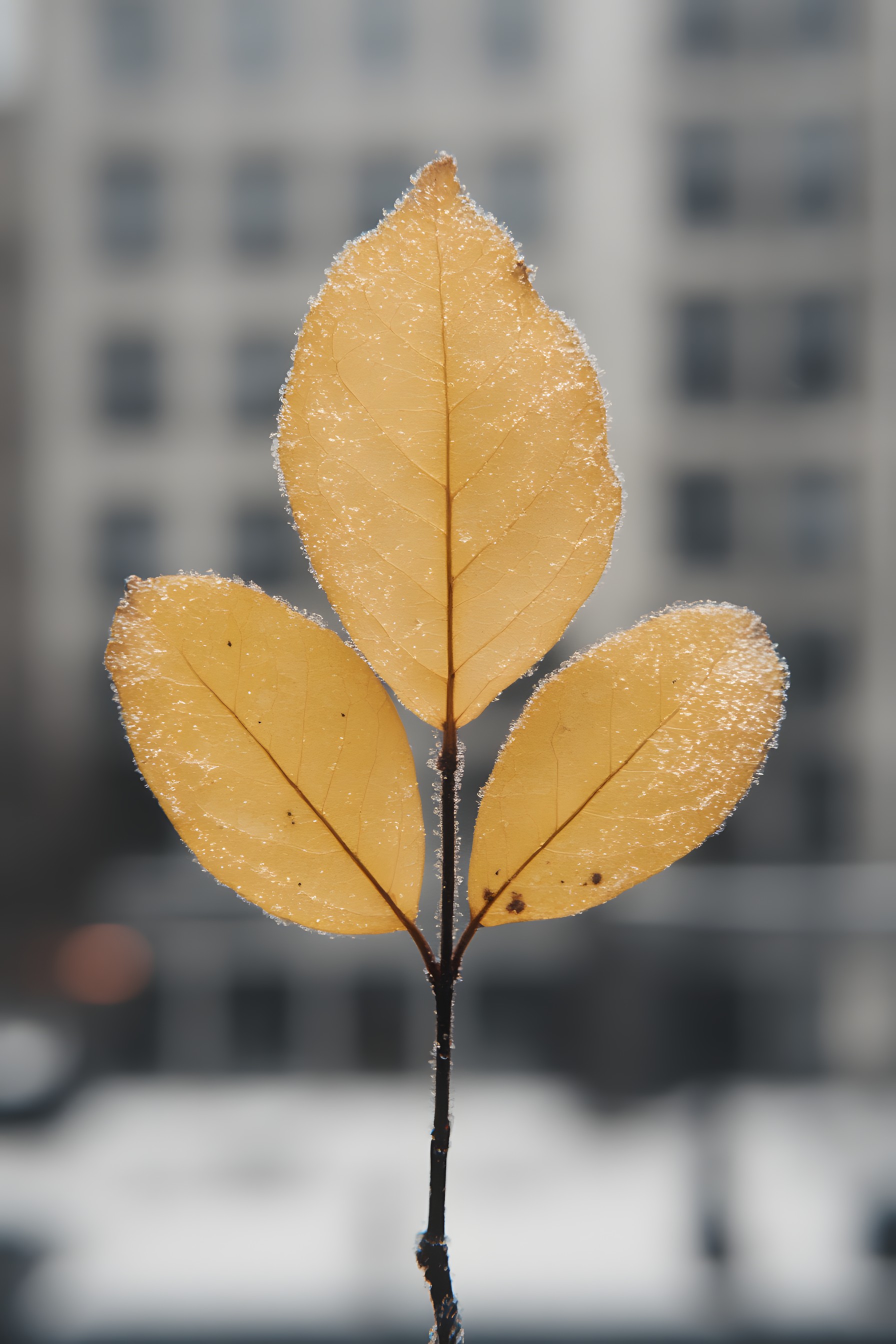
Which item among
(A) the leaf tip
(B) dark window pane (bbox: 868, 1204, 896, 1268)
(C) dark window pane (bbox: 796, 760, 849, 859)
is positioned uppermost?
(A) the leaf tip

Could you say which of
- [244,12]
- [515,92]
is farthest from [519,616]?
[244,12]

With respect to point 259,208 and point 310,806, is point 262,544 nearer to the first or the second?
point 259,208

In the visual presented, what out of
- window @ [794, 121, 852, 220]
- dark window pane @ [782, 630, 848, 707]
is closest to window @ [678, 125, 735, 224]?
window @ [794, 121, 852, 220]

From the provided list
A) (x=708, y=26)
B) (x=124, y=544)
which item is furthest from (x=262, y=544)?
(x=708, y=26)

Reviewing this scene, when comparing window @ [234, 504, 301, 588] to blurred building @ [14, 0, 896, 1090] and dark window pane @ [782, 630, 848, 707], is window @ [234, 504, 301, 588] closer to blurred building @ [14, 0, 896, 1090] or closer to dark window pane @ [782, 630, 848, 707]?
blurred building @ [14, 0, 896, 1090]

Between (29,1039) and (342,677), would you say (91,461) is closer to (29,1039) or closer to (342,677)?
(29,1039)

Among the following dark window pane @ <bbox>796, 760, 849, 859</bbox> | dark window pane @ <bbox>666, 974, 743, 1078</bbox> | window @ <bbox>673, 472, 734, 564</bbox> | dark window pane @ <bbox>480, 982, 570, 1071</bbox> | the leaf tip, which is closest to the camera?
the leaf tip
